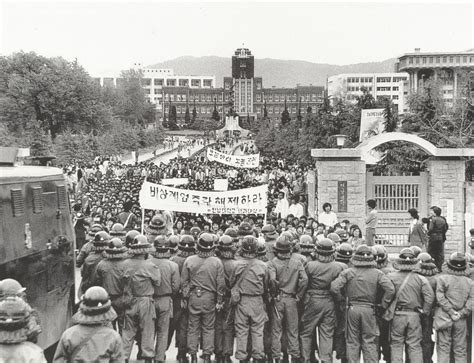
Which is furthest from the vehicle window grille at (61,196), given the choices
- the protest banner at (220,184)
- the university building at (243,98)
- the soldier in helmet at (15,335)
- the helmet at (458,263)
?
the university building at (243,98)

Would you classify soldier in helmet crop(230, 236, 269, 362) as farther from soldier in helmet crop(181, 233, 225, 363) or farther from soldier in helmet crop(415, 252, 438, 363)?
soldier in helmet crop(415, 252, 438, 363)

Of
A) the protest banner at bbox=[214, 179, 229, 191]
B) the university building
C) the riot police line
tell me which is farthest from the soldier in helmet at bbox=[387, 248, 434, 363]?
the university building

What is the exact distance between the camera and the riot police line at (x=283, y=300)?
8.96 meters

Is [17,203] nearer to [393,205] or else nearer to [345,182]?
[345,182]

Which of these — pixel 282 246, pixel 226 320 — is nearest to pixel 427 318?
pixel 282 246

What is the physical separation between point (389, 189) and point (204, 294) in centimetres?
1022

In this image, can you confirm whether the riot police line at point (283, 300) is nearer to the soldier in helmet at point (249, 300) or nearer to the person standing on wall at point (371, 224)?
the soldier in helmet at point (249, 300)

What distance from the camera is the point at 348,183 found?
1864 cm

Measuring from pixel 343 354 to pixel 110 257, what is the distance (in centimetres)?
338

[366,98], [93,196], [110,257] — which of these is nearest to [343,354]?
[110,257]

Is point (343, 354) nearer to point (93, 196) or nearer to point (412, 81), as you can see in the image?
point (93, 196)

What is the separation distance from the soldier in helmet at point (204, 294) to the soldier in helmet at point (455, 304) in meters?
2.85

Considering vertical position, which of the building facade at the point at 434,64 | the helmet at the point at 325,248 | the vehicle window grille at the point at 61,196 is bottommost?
the helmet at the point at 325,248

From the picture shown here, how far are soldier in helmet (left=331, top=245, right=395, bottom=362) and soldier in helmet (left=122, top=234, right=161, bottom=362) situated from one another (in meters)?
2.36
